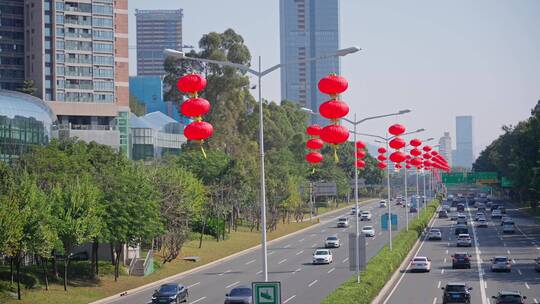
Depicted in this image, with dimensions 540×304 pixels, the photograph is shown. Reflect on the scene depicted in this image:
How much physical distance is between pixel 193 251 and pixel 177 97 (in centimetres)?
3803

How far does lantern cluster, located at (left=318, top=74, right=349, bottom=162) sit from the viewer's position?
26.4 m

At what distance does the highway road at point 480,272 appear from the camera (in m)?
47.3

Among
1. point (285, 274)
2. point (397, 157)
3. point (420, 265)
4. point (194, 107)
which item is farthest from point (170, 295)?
point (194, 107)

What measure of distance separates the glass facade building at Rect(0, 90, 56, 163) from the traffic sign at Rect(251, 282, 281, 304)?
193 ft

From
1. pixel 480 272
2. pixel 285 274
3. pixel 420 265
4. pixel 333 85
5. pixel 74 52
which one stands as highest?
pixel 74 52

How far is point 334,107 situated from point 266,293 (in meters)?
7.08

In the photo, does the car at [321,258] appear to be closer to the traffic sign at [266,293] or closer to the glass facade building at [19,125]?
the glass facade building at [19,125]

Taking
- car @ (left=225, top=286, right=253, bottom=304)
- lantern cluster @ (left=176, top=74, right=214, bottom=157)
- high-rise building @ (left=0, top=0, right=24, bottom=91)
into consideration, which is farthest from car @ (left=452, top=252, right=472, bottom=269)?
high-rise building @ (left=0, top=0, right=24, bottom=91)

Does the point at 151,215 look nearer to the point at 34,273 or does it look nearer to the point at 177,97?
the point at 34,273

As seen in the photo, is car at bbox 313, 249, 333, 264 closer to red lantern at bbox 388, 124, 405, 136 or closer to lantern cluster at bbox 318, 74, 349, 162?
red lantern at bbox 388, 124, 405, 136

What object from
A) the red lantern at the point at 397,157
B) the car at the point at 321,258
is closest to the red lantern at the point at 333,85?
the red lantern at the point at 397,157

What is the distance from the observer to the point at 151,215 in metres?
60.0

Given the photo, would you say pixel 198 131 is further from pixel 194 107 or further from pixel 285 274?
pixel 285 274

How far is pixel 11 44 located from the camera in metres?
122
